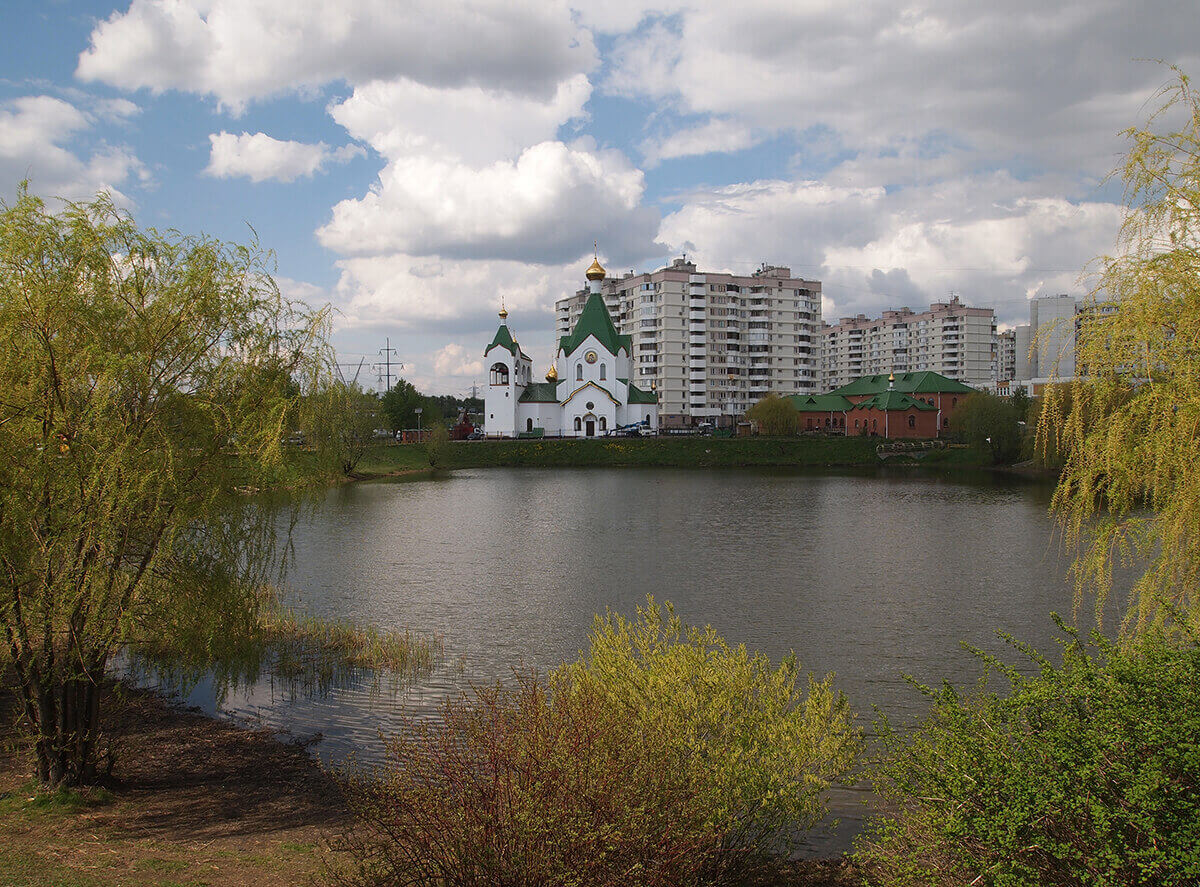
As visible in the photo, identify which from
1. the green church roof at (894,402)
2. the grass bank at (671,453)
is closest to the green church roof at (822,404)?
the green church roof at (894,402)

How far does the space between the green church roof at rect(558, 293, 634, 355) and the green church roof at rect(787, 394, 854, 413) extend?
22.3 m

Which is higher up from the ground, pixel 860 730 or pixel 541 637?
pixel 860 730

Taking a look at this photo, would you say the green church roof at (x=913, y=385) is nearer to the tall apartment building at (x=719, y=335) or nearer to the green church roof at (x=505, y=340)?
the tall apartment building at (x=719, y=335)

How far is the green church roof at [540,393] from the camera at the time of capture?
8831 centimetres

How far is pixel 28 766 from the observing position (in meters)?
9.54

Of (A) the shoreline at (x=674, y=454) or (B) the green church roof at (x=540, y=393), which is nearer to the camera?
(A) the shoreline at (x=674, y=454)

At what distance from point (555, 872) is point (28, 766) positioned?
7843mm

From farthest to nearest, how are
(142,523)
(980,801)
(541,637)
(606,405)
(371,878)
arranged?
(606,405)
(541,637)
(142,523)
(371,878)
(980,801)

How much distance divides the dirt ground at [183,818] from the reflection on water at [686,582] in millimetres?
1255

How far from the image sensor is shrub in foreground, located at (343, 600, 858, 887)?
17.7 feet

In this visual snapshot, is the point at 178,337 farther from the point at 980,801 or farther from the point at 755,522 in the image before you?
the point at 755,522

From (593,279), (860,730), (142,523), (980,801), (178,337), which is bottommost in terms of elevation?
(860,730)

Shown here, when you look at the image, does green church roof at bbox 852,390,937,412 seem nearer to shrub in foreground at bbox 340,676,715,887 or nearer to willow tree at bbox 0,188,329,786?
willow tree at bbox 0,188,329,786

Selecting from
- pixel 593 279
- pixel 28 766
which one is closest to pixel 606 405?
pixel 593 279
